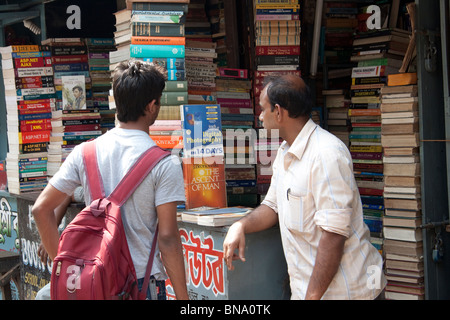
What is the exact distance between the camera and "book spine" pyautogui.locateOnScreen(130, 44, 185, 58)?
3979 mm

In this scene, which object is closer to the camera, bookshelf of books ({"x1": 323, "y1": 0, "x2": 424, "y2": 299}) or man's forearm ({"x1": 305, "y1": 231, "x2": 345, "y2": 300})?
man's forearm ({"x1": 305, "y1": 231, "x2": 345, "y2": 300})

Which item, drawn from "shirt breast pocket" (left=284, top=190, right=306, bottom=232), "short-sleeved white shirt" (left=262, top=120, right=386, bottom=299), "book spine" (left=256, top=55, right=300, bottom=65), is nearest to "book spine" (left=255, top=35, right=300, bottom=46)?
"book spine" (left=256, top=55, right=300, bottom=65)

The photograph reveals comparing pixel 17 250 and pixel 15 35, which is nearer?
pixel 17 250

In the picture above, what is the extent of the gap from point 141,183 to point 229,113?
3.23 meters

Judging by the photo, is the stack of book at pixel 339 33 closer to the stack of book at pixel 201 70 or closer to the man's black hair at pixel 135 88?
the stack of book at pixel 201 70

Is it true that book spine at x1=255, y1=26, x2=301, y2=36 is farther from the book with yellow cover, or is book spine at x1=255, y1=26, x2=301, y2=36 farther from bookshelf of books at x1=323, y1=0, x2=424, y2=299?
the book with yellow cover

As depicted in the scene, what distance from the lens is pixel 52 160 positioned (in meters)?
5.87

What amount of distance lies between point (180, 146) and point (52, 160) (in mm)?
2442

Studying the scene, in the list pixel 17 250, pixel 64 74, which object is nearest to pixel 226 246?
pixel 17 250

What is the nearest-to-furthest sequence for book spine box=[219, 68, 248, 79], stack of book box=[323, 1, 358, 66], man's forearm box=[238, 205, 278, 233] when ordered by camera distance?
1. man's forearm box=[238, 205, 278, 233]
2. book spine box=[219, 68, 248, 79]
3. stack of book box=[323, 1, 358, 66]

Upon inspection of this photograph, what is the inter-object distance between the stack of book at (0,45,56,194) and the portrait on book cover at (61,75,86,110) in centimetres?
24

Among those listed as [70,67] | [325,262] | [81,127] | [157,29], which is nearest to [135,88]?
[325,262]

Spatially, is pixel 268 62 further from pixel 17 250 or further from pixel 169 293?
pixel 17 250

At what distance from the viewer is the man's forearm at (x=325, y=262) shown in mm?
2312
